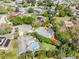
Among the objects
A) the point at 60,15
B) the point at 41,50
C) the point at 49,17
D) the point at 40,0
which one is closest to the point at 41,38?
the point at 41,50

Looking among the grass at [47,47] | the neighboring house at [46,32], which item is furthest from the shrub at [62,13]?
the grass at [47,47]

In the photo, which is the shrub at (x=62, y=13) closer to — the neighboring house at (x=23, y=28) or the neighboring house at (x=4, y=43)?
the neighboring house at (x=23, y=28)

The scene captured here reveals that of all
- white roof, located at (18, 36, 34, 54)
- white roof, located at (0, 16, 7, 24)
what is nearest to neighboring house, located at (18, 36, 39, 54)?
white roof, located at (18, 36, 34, 54)

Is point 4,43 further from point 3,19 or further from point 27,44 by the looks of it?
point 3,19

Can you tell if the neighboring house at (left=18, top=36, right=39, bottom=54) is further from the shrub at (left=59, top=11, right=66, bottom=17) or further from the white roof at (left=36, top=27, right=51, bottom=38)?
the shrub at (left=59, top=11, right=66, bottom=17)

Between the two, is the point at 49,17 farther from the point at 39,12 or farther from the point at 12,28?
the point at 12,28

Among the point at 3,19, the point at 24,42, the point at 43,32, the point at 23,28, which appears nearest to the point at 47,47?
the point at 24,42
